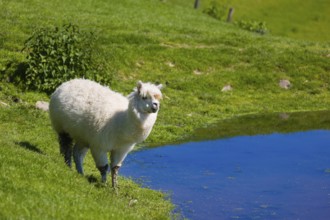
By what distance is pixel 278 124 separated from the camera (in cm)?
2995

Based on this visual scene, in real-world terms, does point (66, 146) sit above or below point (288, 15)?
above

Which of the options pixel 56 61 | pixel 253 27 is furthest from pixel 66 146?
Answer: pixel 253 27

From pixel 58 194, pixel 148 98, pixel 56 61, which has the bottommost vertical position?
pixel 56 61

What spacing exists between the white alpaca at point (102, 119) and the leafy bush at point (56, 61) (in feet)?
31.1

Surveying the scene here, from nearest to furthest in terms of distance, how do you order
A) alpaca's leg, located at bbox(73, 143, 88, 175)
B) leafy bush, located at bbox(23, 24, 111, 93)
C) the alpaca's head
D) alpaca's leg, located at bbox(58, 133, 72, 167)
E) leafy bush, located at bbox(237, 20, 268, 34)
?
the alpaca's head
alpaca's leg, located at bbox(73, 143, 88, 175)
alpaca's leg, located at bbox(58, 133, 72, 167)
leafy bush, located at bbox(23, 24, 111, 93)
leafy bush, located at bbox(237, 20, 268, 34)

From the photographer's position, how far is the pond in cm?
1716

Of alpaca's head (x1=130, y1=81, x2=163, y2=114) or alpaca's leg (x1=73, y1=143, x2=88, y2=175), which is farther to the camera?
alpaca's leg (x1=73, y1=143, x2=88, y2=175)

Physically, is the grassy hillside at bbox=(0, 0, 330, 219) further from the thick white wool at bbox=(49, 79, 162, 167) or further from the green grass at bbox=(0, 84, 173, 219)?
the thick white wool at bbox=(49, 79, 162, 167)

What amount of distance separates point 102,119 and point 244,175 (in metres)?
5.96

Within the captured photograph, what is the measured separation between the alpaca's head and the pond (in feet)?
9.55

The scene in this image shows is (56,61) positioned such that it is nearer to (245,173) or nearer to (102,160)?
(245,173)

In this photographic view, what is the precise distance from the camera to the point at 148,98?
50.6ft

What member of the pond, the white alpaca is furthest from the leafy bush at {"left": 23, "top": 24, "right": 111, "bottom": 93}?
the white alpaca

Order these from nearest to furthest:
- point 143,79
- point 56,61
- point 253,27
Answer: point 56,61 → point 143,79 → point 253,27
